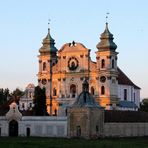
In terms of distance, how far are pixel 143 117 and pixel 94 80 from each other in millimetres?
11141

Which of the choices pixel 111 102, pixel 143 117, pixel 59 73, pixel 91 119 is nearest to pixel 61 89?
pixel 59 73

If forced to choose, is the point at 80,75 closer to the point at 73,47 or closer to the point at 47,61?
the point at 73,47

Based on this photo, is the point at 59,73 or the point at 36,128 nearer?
the point at 36,128

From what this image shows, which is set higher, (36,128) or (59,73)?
(59,73)

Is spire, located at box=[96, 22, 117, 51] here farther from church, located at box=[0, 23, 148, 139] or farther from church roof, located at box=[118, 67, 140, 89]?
church roof, located at box=[118, 67, 140, 89]

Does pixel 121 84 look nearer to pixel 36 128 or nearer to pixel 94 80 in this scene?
pixel 94 80

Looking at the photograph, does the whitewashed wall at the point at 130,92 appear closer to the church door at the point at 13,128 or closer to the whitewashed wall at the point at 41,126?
the whitewashed wall at the point at 41,126

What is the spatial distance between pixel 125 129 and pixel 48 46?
81.1 ft

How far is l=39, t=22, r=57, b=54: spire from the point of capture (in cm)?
9906

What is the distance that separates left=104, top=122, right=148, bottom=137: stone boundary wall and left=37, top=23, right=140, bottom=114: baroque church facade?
8.46 meters

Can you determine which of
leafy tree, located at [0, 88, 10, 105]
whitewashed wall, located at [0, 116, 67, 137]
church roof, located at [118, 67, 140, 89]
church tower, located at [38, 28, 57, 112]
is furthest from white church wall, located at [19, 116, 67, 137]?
leafy tree, located at [0, 88, 10, 105]

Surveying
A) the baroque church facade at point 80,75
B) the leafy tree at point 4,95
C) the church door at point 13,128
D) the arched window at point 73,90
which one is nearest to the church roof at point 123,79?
the baroque church facade at point 80,75

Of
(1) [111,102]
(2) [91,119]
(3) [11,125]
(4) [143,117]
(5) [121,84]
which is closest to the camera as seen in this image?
(2) [91,119]

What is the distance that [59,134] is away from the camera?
76.7 meters
